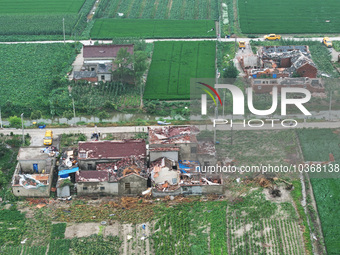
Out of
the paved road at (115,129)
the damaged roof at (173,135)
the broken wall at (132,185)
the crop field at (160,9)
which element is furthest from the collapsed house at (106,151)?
the crop field at (160,9)

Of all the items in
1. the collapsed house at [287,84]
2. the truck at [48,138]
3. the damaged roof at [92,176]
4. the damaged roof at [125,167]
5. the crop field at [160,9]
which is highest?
the crop field at [160,9]

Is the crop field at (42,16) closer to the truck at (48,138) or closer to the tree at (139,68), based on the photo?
the tree at (139,68)

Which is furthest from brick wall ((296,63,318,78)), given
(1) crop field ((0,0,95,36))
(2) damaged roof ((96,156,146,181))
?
(1) crop field ((0,0,95,36))

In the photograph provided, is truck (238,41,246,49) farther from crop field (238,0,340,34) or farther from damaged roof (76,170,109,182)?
damaged roof (76,170,109,182)

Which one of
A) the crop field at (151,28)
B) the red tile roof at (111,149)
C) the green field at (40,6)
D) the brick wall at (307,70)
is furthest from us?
the green field at (40,6)

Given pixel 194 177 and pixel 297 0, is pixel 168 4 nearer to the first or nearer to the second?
pixel 297 0
